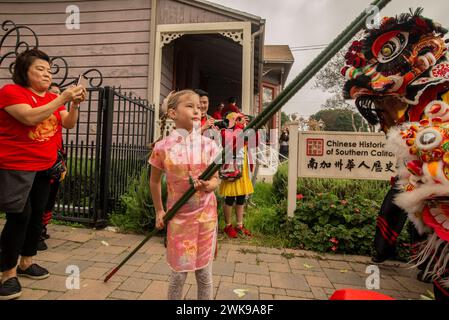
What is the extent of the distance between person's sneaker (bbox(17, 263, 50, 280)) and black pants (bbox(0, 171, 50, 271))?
0.12m

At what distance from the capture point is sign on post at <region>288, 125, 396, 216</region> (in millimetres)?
3799

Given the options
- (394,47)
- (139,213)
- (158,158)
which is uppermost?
(394,47)

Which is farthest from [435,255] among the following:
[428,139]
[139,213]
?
[139,213]

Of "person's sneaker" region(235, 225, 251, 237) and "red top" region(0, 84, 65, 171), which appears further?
"person's sneaker" region(235, 225, 251, 237)

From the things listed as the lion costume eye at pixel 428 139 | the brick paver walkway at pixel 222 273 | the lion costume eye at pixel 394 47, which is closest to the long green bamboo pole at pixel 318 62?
the lion costume eye at pixel 428 139

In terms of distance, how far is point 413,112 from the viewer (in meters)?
2.17

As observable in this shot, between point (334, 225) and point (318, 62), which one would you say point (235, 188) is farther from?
point (318, 62)

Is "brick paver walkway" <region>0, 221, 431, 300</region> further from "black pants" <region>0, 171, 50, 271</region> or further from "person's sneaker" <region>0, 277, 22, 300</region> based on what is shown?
"black pants" <region>0, 171, 50, 271</region>

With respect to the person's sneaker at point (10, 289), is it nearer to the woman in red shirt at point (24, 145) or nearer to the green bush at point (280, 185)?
the woman in red shirt at point (24, 145)

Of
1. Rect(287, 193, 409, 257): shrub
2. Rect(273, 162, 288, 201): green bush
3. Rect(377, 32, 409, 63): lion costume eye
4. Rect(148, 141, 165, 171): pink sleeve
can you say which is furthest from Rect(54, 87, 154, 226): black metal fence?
Rect(377, 32, 409, 63): lion costume eye

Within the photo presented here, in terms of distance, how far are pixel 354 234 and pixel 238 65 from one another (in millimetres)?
7703

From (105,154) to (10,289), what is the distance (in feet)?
7.01

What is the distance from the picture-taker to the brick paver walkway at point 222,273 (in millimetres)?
2326

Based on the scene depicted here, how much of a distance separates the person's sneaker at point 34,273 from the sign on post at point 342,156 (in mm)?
2828
